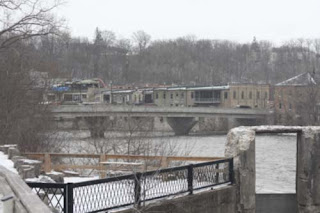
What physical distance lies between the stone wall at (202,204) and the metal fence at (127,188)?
195 mm

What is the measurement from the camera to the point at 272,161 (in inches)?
1465

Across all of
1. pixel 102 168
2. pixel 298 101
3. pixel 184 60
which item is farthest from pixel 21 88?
pixel 184 60

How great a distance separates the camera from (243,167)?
16.2m

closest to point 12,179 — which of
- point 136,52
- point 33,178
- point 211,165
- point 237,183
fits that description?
point 33,178

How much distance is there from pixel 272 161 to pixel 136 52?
117398 mm

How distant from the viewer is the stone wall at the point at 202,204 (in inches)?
487

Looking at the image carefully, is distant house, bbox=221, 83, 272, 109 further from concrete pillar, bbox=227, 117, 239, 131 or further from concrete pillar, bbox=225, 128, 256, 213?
concrete pillar, bbox=225, 128, 256, 213

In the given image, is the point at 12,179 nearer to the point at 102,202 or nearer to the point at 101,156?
the point at 102,202

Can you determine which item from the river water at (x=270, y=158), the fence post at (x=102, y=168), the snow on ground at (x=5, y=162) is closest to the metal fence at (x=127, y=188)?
the snow on ground at (x=5, y=162)

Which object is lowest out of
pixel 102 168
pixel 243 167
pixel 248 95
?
pixel 102 168

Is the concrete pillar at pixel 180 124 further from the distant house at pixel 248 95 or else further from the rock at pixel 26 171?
the rock at pixel 26 171

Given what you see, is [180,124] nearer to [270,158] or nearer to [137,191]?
[270,158]

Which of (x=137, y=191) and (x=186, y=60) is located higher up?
(x=186, y=60)

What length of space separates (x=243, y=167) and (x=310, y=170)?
3200mm
